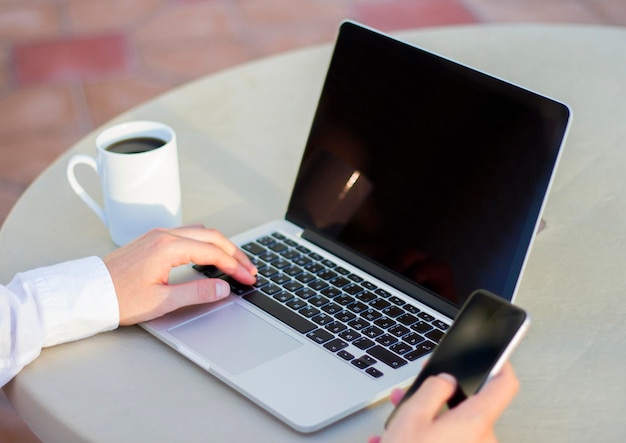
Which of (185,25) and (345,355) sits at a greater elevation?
(345,355)

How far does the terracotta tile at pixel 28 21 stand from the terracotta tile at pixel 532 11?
1447mm

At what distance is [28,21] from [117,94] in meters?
0.69

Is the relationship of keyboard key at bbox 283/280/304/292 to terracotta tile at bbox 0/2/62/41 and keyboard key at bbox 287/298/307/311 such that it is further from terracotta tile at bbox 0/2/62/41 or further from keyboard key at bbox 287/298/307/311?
terracotta tile at bbox 0/2/62/41

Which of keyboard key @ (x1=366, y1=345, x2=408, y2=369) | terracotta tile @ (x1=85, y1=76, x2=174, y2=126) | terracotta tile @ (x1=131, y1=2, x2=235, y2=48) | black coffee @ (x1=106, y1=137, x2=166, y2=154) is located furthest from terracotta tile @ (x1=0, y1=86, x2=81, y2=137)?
keyboard key @ (x1=366, y1=345, x2=408, y2=369)

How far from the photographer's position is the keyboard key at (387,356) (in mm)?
739

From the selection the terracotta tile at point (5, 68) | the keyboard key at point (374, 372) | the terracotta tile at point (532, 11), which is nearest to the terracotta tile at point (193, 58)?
the terracotta tile at point (5, 68)

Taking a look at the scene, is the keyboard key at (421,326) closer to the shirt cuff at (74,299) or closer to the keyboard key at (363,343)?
the keyboard key at (363,343)

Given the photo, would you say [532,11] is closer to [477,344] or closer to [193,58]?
[193,58]

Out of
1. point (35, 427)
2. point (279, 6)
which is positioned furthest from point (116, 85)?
point (35, 427)

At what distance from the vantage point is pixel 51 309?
30.7 inches

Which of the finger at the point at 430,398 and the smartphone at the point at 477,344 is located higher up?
the smartphone at the point at 477,344

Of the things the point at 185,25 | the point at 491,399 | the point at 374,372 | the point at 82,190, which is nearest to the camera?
the point at 491,399

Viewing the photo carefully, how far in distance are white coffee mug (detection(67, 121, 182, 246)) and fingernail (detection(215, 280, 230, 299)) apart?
0.47ft

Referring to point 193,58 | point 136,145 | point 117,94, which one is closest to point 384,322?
point 136,145
